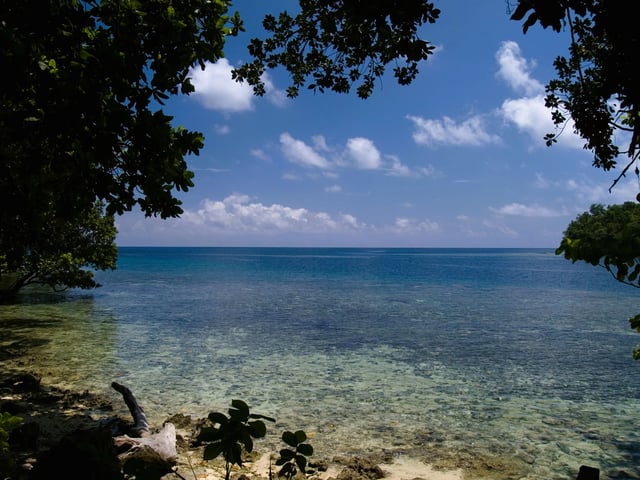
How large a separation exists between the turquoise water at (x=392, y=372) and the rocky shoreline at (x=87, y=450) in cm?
76

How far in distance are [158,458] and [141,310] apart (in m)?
24.8

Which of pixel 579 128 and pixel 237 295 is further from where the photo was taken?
pixel 237 295

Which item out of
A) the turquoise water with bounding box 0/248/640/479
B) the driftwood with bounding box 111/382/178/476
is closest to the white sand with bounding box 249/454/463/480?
the turquoise water with bounding box 0/248/640/479

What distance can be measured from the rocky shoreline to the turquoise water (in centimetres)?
76

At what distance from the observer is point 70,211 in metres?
6.81

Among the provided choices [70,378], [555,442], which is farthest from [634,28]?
[70,378]

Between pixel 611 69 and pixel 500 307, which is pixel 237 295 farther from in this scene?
pixel 611 69

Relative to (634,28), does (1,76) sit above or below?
above

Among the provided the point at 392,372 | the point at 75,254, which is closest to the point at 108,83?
the point at 392,372

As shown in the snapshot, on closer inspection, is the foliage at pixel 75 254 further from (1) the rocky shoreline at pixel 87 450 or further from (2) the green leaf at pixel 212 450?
(2) the green leaf at pixel 212 450

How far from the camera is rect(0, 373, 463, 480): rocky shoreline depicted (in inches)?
216

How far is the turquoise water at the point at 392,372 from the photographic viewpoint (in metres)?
9.11

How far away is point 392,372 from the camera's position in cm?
1473

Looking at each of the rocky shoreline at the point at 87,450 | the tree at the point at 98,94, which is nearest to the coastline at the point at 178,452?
the rocky shoreline at the point at 87,450
